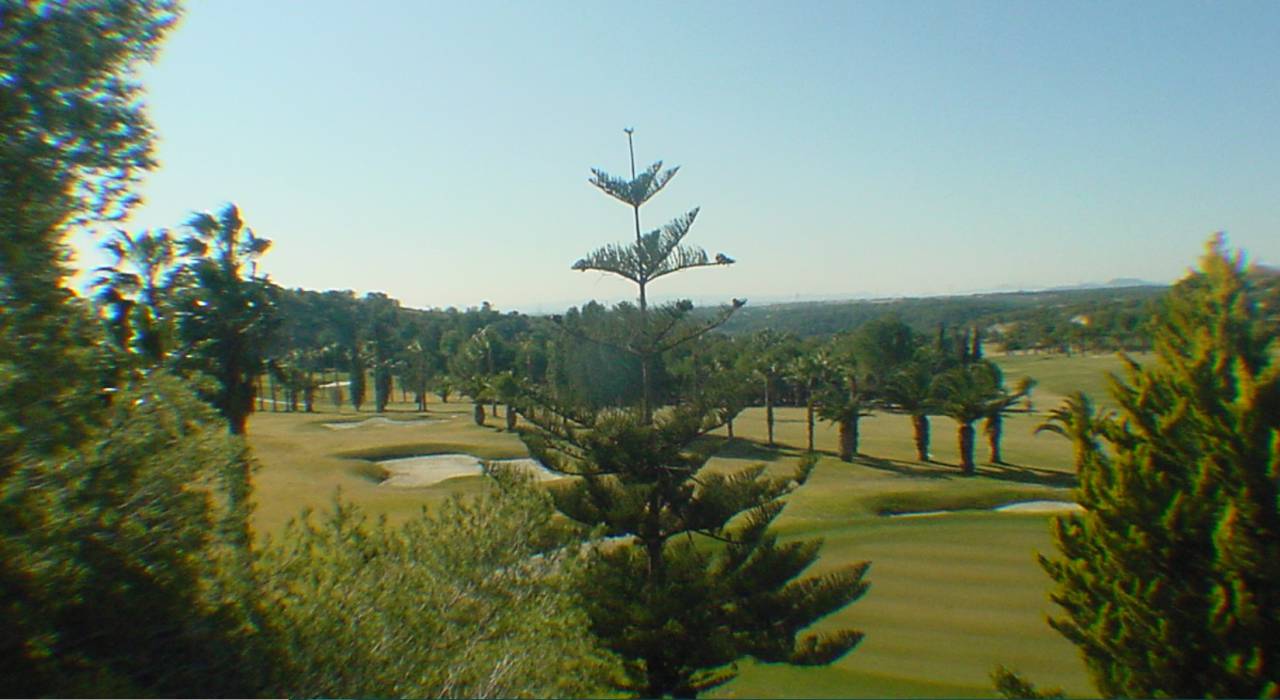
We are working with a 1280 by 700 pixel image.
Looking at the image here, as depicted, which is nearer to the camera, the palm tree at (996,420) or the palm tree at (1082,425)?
the palm tree at (1082,425)

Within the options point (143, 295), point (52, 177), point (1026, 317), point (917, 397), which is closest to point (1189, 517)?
point (52, 177)

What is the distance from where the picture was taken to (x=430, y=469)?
26.4 meters

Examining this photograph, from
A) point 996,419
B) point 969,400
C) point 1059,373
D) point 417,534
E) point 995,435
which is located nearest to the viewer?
point 417,534

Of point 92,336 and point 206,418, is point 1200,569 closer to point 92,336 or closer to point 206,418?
point 206,418

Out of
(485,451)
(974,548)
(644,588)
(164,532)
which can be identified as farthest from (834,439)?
(164,532)

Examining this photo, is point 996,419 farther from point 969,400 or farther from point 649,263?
point 649,263

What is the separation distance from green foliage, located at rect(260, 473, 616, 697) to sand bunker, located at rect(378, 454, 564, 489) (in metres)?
16.5

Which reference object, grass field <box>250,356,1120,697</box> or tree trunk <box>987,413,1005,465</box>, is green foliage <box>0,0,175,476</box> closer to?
grass field <box>250,356,1120,697</box>

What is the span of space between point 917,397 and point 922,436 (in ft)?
5.31

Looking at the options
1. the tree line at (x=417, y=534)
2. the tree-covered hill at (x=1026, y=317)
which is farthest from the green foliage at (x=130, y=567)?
the tree-covered hill at (x=1026, y=317)

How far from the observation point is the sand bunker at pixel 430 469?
79.9ft

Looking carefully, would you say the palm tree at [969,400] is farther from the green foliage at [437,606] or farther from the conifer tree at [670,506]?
the green foliage at [437,606]

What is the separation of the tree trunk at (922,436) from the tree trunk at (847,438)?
263 cm

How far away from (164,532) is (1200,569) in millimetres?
6410
